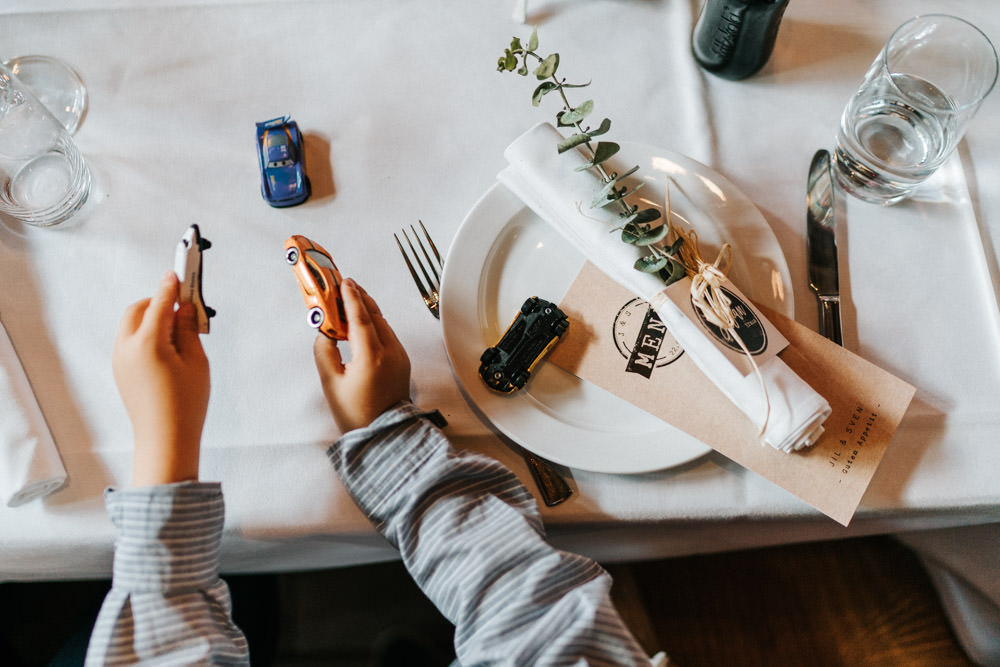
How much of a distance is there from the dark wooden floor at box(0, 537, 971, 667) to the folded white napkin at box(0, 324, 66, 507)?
33cm

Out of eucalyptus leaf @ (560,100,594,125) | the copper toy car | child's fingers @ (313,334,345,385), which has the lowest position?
child's fingers @ (313,334,345,385)

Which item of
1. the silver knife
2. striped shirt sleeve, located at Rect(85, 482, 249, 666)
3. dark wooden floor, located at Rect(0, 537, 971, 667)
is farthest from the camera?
dark wooden floor, located at Rect(0, 537, 971, 667)

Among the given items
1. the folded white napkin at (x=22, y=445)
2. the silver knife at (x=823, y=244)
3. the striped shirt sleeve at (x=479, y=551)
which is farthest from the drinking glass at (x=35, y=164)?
the silver knife at (x=823, y=244)

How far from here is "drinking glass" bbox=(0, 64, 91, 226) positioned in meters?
0.64

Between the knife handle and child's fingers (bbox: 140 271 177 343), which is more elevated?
the knife handle

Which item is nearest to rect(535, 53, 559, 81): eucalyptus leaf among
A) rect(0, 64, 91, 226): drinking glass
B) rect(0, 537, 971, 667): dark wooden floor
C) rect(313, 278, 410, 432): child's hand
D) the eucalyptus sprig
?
the eucalyptus sprig

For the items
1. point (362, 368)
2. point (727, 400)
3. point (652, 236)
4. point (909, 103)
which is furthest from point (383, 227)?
point (909, 103)

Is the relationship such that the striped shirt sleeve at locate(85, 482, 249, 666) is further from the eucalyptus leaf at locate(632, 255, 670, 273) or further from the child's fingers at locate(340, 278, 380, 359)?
the eucalyptus leaf at locate(632, 255, 670, 273)

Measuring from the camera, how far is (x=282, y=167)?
2.15 feet

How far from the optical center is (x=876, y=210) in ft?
2.15

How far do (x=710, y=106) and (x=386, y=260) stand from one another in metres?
0.39

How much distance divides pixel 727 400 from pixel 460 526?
0.26m

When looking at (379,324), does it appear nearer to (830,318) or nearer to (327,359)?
(327,359)

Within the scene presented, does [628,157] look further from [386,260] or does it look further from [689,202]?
[386,260]
